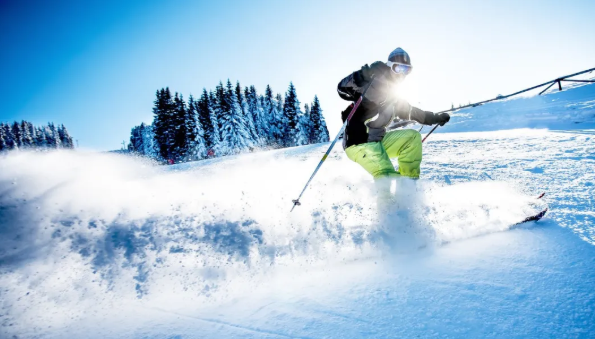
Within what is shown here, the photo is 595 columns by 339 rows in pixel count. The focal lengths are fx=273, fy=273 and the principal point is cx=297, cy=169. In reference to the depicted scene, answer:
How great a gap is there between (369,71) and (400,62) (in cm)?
45

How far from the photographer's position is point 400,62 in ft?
12.5

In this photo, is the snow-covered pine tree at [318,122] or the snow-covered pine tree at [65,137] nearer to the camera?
the snow-covered pine tree at [318,122]

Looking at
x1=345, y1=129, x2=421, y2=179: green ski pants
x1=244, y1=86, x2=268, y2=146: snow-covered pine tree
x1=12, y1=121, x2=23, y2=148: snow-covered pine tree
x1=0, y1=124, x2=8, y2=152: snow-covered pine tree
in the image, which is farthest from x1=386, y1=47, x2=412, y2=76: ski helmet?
x1=12, y1=121, x2=23, y2=148: snow-covered pine tree

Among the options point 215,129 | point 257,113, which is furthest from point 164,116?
point 257,113

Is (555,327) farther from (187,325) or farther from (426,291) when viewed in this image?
(187,325)

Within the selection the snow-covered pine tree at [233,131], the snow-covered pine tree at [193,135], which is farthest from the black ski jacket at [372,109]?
the snow-covered pine tree at [193,135]

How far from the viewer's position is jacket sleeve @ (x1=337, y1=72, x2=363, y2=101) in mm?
3930

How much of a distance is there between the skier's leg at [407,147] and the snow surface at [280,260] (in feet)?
1.38

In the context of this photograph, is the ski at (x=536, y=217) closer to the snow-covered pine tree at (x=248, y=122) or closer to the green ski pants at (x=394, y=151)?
the green ski pants at (x=394, y=151)

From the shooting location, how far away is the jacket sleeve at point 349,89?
3.93 meters

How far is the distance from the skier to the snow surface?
0.39 metres

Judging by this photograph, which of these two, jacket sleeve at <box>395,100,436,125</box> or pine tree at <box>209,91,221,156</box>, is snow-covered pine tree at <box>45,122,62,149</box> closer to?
pine tree at <box>209,91,221,156</box>

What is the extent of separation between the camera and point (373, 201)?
132 inches

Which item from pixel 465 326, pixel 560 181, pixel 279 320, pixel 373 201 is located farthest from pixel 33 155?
pixel 560 181
